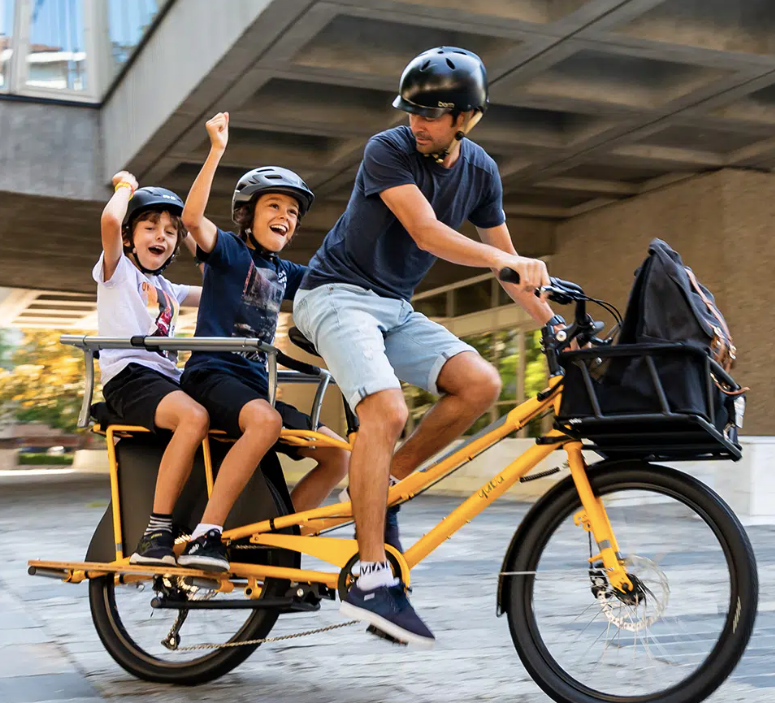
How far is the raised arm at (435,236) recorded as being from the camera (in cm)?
308

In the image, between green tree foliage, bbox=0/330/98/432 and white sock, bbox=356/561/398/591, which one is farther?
green tree foliage, bbox=0/330/98/432

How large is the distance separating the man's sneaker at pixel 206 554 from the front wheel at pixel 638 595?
96 cm

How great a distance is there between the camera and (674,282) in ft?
9.32

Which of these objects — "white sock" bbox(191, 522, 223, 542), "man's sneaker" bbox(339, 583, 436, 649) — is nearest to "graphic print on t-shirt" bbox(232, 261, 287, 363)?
"white sock" bbox(191, 522, 223, 542)

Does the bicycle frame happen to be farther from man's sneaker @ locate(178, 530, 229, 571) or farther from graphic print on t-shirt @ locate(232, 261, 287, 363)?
graphic print on t-shirt @ locate(232, 261, 287, 363)

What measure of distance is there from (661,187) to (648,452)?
12558mm

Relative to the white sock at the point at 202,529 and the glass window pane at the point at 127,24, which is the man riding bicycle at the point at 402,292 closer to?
the white sock at the point at 202,529

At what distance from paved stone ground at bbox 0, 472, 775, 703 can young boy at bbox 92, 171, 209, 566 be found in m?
0.50

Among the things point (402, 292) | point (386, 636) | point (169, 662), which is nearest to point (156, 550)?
point (169, 662)

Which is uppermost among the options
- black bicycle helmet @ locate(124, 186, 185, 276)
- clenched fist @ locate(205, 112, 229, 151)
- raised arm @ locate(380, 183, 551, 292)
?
clenched fist @ locate(205, 112, 229, 151)

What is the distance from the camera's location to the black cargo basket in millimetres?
2781

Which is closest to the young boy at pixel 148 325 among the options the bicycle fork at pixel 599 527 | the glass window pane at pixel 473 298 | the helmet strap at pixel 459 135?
the helmet strap at pixel 459 135

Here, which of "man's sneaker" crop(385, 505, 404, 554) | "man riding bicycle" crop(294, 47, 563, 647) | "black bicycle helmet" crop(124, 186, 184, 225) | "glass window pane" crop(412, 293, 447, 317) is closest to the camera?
"man riding bicycle" crop(294, 47, 563, 647)

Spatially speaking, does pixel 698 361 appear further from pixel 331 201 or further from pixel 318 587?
pixel 331 201
